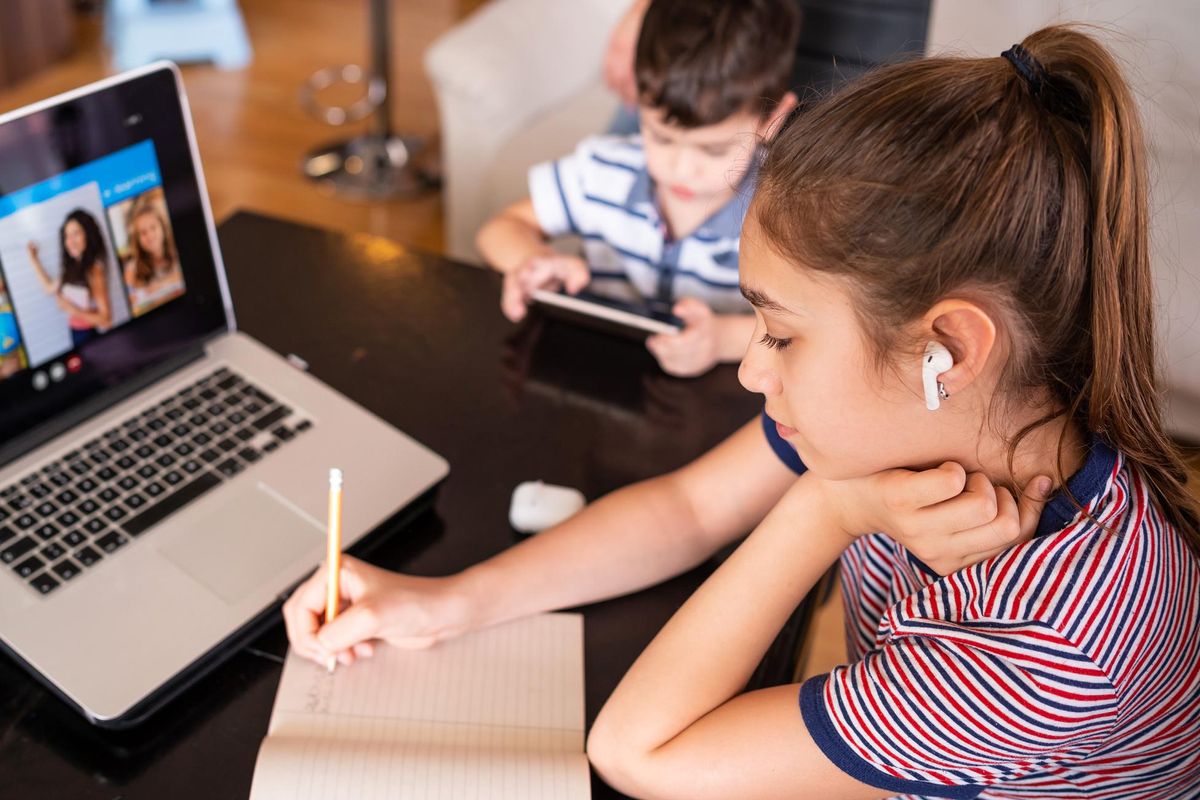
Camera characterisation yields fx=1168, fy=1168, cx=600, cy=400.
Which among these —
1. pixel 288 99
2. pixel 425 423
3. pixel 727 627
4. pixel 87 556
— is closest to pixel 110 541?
pixel 87 556

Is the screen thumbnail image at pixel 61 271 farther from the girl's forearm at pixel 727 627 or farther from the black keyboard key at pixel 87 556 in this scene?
the girl's forearm at pixel 727 627

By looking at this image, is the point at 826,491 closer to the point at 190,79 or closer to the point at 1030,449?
the point at 1030,449

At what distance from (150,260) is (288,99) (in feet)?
8.24

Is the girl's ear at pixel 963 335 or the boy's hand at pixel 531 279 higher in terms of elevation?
the girl's ear at pixel 963 335

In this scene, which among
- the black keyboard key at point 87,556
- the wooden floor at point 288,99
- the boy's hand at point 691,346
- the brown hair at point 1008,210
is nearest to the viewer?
the brown hair at point 1008,210

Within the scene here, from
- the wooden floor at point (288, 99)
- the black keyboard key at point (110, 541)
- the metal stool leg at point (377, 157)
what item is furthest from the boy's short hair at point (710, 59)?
the metal stool leg at point (377, 157)

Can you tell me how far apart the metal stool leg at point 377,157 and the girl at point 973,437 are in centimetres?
235

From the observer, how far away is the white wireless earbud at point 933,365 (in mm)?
669

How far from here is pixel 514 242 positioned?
1.47m

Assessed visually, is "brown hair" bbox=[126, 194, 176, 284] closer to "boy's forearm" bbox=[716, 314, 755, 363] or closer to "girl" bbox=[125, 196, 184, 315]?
"girl" bbox=[125, 196, 184, 315]

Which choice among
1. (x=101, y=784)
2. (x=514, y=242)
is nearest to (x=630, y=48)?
(x=514, y=242)

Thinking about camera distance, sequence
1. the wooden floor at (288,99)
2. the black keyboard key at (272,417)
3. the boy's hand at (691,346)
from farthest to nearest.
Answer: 1. the wooden floor at (288,99)
2. the boy's hand at (691,346)
3. the black keyboard key at (272,417)

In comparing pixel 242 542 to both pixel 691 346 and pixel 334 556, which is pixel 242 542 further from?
pixel 691 346

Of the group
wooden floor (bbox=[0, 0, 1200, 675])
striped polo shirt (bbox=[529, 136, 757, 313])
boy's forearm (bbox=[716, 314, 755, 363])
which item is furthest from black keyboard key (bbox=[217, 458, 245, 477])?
wooden floor (bbox=[0, 0, 1200, 675])
